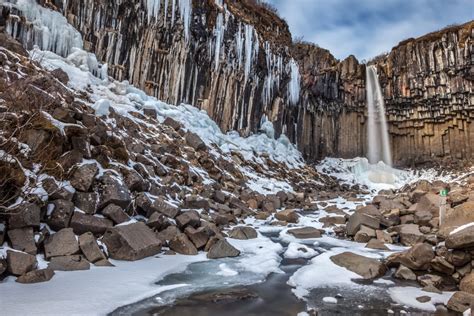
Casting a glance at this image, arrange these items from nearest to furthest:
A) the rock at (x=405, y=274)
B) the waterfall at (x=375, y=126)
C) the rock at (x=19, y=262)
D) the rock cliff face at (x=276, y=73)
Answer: the rock at (x=19, y=262) < the rock at (x=405, y=274) < the rock cliff face at (x=276, y=73) < the waterfall at (x=375, y=126)

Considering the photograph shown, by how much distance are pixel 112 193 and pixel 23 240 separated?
2.00m

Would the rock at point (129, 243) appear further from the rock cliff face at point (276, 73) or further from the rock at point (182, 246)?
the rock cliff face at point (276, 73)

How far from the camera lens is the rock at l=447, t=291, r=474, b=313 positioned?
3969mm

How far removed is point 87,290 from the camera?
4074 mm

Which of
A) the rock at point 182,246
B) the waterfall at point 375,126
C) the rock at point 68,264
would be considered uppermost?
the waterfall at point 375,126

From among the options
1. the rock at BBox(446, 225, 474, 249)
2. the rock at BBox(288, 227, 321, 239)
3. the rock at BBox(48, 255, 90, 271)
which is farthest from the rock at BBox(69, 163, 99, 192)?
the rock at BBox(446, 225, 474, 249)

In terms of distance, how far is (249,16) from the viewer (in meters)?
26.0

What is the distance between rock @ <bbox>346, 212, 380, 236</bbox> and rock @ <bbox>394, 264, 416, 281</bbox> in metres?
3.29

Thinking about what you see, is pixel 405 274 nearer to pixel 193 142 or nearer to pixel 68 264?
pixel 68 264

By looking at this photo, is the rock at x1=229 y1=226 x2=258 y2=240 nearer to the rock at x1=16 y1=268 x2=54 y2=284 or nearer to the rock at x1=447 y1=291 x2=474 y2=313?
the rock at x1=16 y1=268 x2=54 y2=284

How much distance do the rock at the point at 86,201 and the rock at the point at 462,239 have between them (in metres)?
6.29

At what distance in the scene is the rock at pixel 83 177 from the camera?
6410mm

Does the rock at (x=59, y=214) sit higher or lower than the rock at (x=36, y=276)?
higher

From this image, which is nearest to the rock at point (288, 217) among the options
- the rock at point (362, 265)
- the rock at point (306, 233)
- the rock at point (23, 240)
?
the rock at point (306, 233)
